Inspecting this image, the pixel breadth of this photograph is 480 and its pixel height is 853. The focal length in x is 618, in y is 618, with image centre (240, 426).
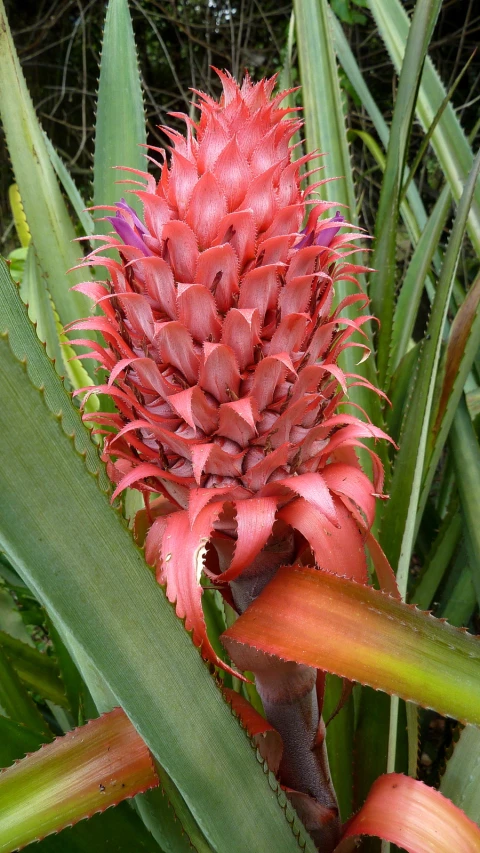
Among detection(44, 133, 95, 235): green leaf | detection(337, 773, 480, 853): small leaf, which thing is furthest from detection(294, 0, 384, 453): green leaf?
detection(337, 773, 480, 853): small leaf

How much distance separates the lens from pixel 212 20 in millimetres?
2752

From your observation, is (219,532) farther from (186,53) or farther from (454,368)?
(186,53)

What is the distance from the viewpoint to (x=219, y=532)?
18.4 inches

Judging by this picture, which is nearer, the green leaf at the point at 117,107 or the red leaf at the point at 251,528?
the red leaf at the point at 251,528

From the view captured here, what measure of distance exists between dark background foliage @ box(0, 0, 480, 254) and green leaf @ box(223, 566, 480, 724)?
2365mm

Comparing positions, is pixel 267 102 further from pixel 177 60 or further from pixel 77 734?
pixel 177 60

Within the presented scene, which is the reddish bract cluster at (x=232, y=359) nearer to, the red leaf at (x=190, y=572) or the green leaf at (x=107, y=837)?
the red leaf at (x=190, y=572)

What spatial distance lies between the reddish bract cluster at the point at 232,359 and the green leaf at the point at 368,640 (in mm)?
29

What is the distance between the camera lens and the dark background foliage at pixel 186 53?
8.54 feet

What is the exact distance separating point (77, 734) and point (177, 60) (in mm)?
3201

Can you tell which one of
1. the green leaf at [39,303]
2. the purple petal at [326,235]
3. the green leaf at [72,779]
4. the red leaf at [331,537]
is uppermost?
the purple petal at [326,235]

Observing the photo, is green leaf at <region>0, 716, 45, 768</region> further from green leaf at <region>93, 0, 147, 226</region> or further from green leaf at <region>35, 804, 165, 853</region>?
green leaf at <region>93, 0, 147, 226</region>

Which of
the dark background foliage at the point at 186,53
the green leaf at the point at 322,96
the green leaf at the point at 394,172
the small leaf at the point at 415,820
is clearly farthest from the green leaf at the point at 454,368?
the dark background foliage at the point at 186,53

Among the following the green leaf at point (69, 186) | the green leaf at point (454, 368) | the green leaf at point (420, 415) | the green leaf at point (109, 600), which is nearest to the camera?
the green leaf at point (109, 600)
